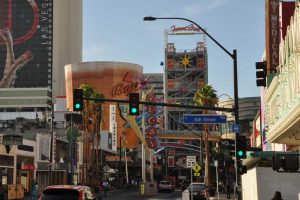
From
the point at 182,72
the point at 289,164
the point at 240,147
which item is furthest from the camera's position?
the point at 182,72

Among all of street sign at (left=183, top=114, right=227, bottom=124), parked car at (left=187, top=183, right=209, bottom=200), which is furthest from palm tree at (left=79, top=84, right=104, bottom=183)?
street sign at (left=183, top=114, right=227, bottom=124)

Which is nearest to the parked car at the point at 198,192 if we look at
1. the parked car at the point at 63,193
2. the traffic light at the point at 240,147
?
the traffic light at the point at 240,147

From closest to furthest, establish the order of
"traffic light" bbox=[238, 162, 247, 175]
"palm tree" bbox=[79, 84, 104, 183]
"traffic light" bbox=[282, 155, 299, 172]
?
"traffic light" bbox=[282, 155, 299, 172] → "traffic light" bbox=[238, 162, 247, 175] → "palm tree" bbox=[79, 84, 104, 183]

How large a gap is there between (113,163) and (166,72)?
56014mm

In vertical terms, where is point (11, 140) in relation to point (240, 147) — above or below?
above

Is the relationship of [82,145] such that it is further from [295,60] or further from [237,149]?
[295,60]

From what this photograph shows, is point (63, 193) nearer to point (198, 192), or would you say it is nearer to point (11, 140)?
point (198, 192)

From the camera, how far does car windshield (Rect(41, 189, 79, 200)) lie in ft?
58.3

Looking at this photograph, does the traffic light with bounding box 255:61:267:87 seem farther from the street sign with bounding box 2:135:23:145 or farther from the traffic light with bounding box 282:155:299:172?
the street sign with bounding box 2:135:23:145

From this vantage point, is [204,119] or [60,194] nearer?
[60,194]

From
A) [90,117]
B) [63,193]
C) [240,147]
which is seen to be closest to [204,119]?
[240,147]

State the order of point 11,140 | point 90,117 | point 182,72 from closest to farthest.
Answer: point 11,140 < point 90,117 < point 182,72

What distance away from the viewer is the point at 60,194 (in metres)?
17.8

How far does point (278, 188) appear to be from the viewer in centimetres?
2098
